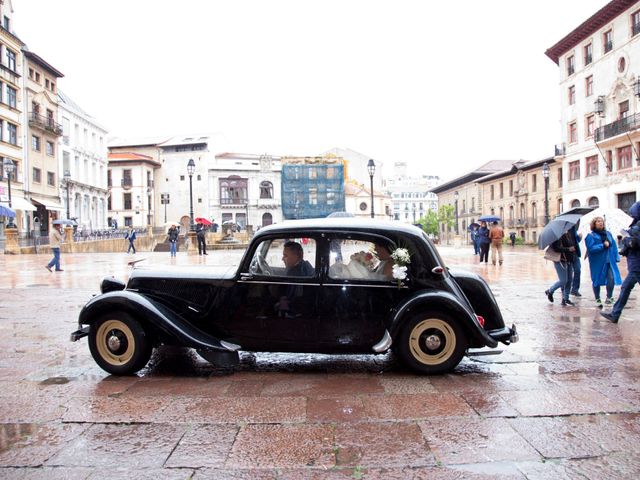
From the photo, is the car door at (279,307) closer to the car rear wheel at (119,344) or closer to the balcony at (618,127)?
the car rear wheel at (119,344)

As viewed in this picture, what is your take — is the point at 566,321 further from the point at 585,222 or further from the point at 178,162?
the point at 178,162

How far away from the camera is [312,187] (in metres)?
75.8

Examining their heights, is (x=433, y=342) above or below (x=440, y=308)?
below

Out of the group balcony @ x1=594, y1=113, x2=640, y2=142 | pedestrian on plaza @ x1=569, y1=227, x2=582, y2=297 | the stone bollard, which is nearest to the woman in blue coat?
pedestrian on plaza @ x1=569, y1=227, x2=582, y2=297

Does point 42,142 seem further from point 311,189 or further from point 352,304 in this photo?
point 352,304

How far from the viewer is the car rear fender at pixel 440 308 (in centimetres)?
486

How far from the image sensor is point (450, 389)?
14.9 ft

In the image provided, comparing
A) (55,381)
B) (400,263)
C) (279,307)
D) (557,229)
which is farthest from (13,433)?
(557,229)

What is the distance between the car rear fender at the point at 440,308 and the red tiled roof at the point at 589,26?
123 feet

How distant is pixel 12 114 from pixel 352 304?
150 feet

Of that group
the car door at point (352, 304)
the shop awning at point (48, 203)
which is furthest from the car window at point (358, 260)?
the shop awning at point (48, 203)

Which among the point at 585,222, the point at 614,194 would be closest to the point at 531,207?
the point at 614,194

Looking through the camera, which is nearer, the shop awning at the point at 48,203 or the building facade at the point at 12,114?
the building facade at the point at 12,114

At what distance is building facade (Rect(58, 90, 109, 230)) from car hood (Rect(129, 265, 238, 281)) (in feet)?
159
